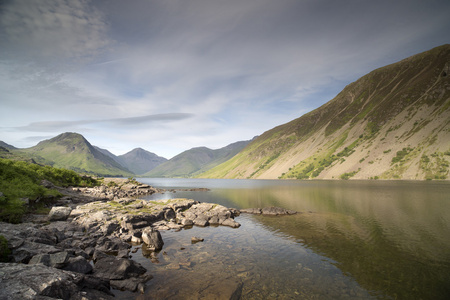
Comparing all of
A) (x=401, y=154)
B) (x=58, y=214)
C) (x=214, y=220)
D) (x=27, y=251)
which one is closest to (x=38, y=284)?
(x=27, y=251)

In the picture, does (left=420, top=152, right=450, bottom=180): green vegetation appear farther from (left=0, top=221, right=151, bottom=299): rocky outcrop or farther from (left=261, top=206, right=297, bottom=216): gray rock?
(left=0, top=221, right=151, bottom=299): rocky outcrop

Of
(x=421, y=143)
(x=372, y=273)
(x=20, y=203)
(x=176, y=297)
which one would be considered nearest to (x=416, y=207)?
(x=372, y=273)

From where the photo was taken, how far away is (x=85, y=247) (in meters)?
27.6

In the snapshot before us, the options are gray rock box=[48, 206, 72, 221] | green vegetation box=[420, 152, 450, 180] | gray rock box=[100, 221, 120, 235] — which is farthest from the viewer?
green vegetation box=[420, 152, 450, 180]

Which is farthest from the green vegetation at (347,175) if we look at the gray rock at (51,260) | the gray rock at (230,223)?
the gray rock at (51,260)

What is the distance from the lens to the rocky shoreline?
39.8 feet

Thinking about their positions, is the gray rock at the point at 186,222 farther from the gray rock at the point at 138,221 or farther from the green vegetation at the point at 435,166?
the green vegetation at the point at 435,166

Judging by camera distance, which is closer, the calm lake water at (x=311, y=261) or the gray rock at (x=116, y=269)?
the calm lake water at (x=311, y=261)

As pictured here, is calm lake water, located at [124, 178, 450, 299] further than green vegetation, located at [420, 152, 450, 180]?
No

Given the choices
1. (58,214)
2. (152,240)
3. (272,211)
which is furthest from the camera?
(272,211)

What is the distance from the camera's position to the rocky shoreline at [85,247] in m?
12.1

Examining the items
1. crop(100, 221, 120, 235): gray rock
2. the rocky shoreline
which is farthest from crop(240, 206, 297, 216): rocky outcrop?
crop(100, 221, 120, 235): gray rock

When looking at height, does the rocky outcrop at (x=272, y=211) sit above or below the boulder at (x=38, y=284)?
below

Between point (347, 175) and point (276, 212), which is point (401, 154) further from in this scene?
point (276, 212)
